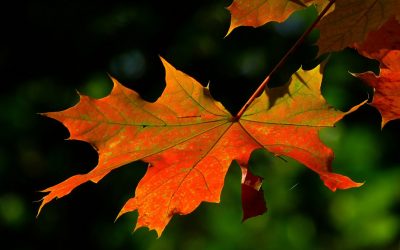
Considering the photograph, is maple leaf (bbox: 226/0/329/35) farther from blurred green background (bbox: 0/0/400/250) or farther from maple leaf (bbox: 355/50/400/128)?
blurred green background (bbox: 0/0/400/250)

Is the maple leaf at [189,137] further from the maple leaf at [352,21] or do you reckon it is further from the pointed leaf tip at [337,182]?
the maple leaf at [352,21]

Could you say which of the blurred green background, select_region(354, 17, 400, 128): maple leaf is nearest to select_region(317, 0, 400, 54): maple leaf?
select_region(354, 17, 400, 128): maple leaf

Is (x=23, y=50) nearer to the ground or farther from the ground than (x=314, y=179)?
farther from the ground

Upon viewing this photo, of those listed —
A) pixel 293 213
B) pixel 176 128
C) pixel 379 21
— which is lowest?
pixel 293 213

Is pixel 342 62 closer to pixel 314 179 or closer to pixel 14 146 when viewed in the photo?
pixel 314 179

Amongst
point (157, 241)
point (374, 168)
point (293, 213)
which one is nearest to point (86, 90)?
point (157, 241)

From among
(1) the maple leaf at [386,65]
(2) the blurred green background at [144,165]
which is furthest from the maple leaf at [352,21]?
(2) the blurred green background at [144,165]
